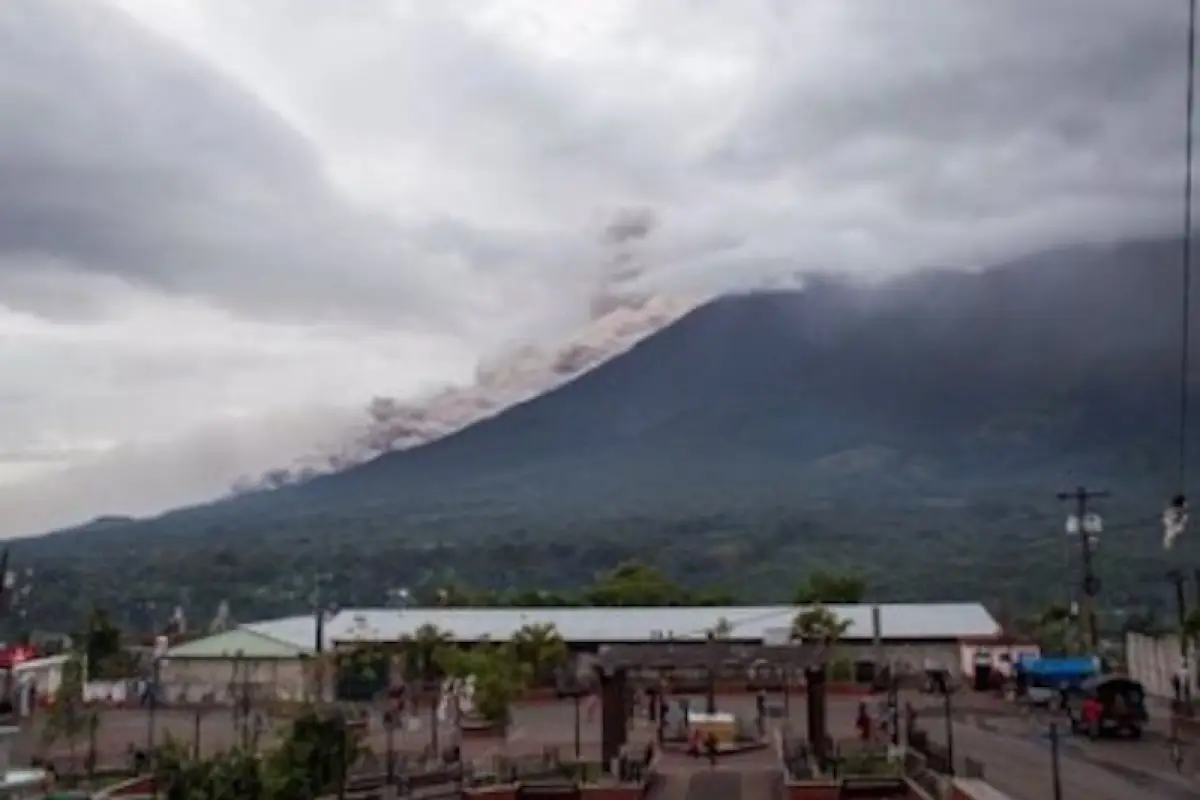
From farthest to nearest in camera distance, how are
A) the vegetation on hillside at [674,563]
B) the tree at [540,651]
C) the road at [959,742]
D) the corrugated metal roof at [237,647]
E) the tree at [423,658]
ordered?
1. the vegetation on hillside at [674,563]
2. the corrugated metal roof at [237,647]
3. the tree at [540,651]
4. the tree at [423,658]
5. the road at [959,742]

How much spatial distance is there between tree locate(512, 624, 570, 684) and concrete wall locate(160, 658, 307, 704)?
21.0 feet

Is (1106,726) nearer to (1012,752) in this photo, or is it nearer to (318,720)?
(1012,752)

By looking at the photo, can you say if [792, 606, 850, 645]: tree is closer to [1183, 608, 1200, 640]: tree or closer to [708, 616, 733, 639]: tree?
A: [708, 616, 733, 639]: tree

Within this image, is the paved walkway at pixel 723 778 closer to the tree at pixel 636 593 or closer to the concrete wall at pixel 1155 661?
the concrete wall at pixel 1155 661

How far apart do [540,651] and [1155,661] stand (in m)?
17.1

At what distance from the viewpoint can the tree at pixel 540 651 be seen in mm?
46344

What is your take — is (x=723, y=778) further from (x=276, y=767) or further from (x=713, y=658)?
(x=276, y=767)

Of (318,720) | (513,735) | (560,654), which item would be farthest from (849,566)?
(318,720)

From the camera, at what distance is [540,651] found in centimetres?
4647

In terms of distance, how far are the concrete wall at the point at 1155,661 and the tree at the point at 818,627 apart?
8.68m

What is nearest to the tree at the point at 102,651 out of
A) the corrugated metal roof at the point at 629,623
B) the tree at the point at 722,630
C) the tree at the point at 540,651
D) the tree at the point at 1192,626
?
the corrugated metal roof at the point at 629,623

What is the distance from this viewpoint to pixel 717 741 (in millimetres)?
32406

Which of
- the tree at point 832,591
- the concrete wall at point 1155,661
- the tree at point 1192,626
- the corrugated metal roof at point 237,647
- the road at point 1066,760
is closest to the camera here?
the road at point 1066,760

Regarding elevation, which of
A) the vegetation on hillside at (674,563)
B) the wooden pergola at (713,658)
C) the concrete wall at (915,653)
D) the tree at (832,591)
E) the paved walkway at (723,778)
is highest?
the vegetation on hillside at (674,563)
